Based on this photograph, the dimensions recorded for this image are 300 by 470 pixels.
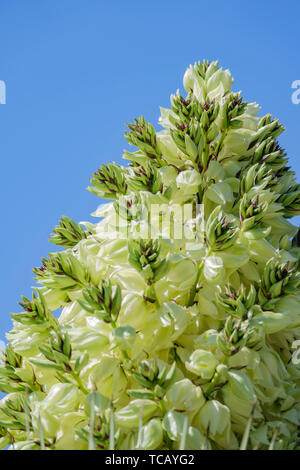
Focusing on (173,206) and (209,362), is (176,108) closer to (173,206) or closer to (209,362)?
(173,206)

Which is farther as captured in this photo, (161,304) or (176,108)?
(176,108)

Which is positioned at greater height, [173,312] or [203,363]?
[173,312]

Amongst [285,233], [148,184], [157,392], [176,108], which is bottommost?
[157,392]

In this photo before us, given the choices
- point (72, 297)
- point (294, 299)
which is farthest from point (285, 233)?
point (72, 297)

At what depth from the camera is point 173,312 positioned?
1435 mm

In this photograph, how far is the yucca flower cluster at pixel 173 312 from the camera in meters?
1.34

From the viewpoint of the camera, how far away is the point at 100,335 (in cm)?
139

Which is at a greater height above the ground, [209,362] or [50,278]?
[50,278]

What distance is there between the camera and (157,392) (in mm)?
1298

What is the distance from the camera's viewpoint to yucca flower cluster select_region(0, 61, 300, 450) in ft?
4.40

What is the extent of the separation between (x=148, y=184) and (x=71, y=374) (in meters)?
0.65
